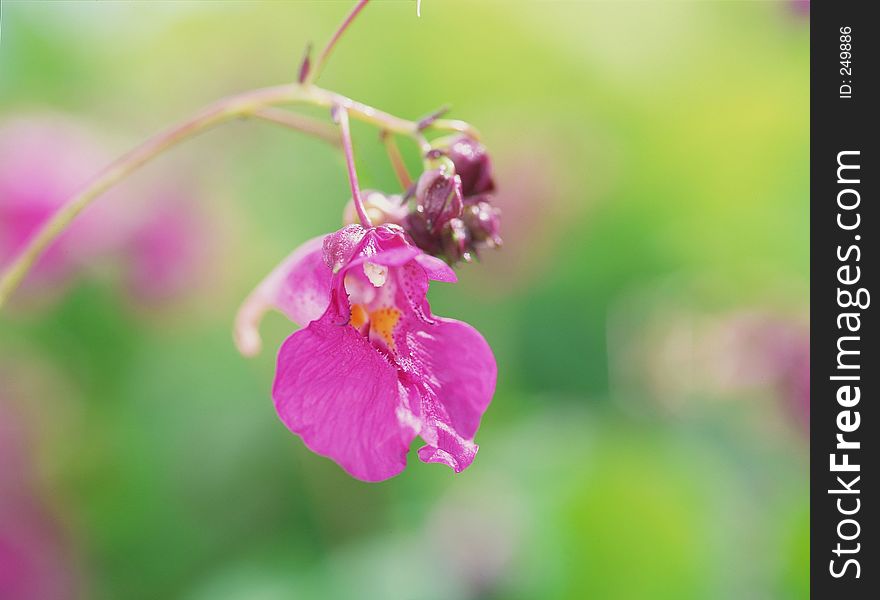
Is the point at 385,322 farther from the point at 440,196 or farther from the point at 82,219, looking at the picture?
the point at 82,219

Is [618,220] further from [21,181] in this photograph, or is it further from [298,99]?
[298,99]

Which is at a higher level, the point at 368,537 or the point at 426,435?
the point at 426,435

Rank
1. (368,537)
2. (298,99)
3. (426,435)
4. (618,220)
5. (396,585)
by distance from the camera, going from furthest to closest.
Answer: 1. (618,220)
2. (368,537)
3. (396,585)
4. (298,99)
5. (426,435)

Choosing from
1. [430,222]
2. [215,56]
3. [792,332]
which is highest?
[215,56]

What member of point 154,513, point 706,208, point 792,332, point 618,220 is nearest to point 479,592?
point 154,513

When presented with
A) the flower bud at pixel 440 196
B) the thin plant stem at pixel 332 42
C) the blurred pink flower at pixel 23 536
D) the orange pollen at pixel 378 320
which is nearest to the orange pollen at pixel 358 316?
the orange pollen at pixel 378 320

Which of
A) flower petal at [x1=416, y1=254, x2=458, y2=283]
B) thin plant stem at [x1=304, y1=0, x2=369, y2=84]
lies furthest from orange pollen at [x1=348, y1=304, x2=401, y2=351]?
thin plant stem at [x1=304, y1=0, x2=369, y2=84]
